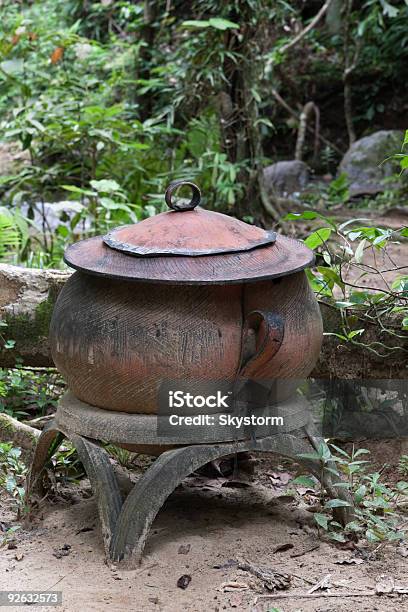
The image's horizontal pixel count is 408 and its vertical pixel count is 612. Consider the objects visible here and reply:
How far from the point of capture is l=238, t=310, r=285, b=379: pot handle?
2584 mm

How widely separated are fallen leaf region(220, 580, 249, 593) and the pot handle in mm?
647

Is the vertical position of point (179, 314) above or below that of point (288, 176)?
above

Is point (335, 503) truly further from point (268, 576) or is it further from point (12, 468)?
point (12, 468)

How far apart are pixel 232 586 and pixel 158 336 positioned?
80cm

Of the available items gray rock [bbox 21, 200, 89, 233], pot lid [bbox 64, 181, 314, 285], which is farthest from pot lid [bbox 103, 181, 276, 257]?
gray rock [bbox 21, 200, 89, 233]

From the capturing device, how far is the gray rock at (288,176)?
9.97 metres

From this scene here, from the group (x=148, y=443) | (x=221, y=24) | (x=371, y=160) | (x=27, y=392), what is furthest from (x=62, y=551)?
(x=371, y=160)

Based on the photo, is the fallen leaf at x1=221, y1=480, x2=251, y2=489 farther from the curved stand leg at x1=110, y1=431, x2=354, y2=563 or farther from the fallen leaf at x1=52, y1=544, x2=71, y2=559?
the fallen leaf at x1=52, y1=544, x2=71, y2=559

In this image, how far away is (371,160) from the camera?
34.0 ft

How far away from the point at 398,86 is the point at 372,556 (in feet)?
34.5

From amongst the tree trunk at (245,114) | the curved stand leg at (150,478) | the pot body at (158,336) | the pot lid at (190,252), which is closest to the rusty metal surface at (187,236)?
the pot lid at (190,252)

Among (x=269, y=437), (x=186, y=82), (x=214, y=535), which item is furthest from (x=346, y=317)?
(x=186, y=82)

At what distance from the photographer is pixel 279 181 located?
1005 cm

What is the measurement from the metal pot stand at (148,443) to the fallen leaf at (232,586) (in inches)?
11.5
